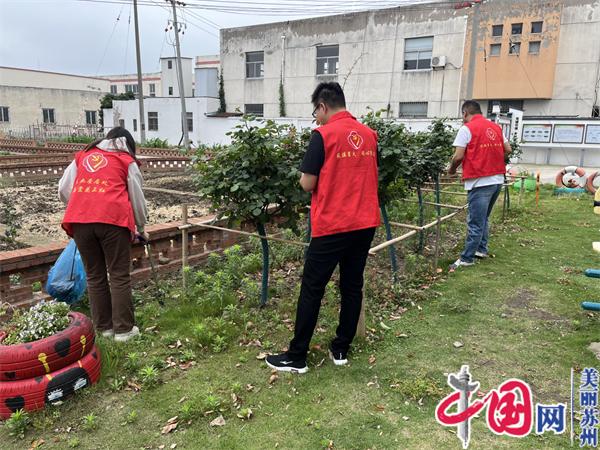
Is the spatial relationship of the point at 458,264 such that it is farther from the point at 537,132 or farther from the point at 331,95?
the point at 537,132

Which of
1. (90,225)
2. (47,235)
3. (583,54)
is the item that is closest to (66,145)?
(47,235)

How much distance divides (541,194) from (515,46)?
14.0m

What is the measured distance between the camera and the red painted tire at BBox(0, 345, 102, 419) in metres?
2.80

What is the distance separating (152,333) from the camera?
3932 millimetres

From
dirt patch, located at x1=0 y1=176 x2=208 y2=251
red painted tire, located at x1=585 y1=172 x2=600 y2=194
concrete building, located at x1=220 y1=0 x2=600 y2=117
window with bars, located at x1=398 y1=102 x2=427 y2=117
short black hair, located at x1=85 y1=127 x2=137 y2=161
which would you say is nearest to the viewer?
short black hair, located at x1=85 y1=127 x2=137 y2=161

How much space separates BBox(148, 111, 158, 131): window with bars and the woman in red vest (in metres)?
31.2

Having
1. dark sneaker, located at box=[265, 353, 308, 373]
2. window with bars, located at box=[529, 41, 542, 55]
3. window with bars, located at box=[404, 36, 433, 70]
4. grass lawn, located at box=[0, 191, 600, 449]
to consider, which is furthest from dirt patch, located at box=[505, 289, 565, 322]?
window with bars, located at box=[404, 36, 433, 70]

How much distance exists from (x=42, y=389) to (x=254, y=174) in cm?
212

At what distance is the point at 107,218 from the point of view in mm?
3482

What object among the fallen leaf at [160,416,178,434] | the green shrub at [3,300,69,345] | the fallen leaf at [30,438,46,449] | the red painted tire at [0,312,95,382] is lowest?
the fallen leaf at [30,438,46,449]

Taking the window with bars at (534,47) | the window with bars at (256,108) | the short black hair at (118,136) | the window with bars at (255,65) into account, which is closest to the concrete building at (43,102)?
the window with bars at (256,108)

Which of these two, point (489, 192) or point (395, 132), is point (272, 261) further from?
point (489, 192)

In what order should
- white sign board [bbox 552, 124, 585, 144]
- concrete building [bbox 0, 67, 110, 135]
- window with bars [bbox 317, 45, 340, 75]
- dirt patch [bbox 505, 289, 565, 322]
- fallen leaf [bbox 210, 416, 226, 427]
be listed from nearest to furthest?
fallen leaf [bbox 210, 416, 226, 427], dirt patch [bbox 505, 289, 565, 322], white sign board [bbox 552, 124, 585, 144], window with bars [bbox 317, 45, 340, 75], concrete building [bbox 0, 67, 110, 135]

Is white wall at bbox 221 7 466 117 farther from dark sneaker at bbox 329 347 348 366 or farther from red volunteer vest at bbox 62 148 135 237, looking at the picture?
dark sneaker at bbox 329 347 348 366
